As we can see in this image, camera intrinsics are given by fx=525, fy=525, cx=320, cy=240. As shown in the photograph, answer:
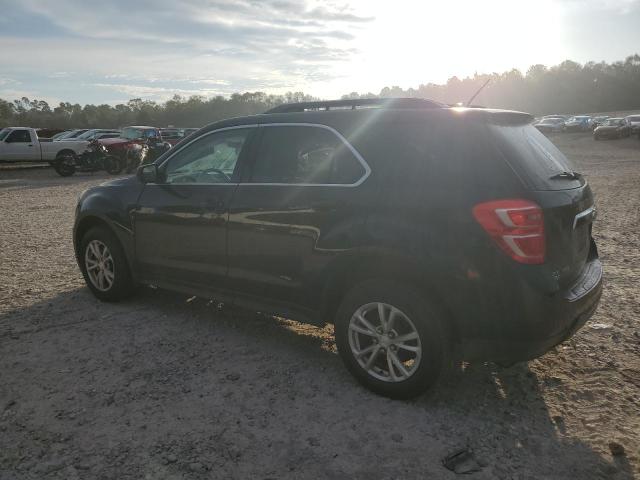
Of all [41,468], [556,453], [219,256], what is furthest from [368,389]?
[41,468]

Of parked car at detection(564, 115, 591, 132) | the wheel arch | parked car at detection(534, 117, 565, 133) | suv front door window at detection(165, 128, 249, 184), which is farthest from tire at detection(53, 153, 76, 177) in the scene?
parked car at detection(564, 115, 591, 132)

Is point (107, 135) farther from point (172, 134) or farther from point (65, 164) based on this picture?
point (65, 164)

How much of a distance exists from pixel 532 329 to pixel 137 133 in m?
23.5

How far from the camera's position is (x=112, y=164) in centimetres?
2072

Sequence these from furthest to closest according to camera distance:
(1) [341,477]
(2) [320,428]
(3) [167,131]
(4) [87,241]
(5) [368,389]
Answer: (3) [167,131]
(4) [87,241]
(5) [368,389]
(2) [320,428]
(1) [341,477]

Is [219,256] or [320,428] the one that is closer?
[320,428]

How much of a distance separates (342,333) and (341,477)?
997 millimetres

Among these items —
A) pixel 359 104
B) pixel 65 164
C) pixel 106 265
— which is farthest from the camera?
pixel 65 164

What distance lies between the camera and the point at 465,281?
2865 millimetres

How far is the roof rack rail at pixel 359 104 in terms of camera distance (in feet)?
11.4

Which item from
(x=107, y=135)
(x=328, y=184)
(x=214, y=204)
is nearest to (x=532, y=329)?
(x=328, y=184)

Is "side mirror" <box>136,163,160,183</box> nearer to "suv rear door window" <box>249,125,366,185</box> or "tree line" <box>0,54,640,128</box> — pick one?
"suv rear door window" <box>249,125,366,185</box>

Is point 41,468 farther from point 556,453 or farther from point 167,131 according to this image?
point 167,131

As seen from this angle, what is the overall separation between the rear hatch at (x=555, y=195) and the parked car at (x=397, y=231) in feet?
0.04
